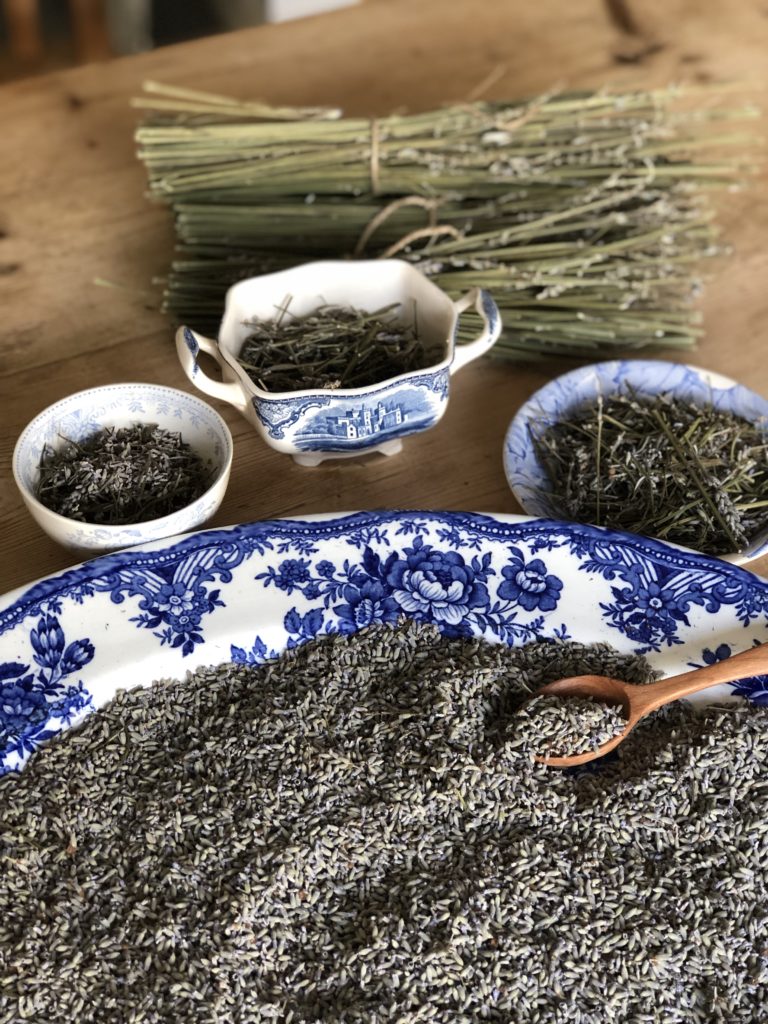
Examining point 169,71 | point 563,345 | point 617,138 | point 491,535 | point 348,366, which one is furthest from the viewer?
point 169,71

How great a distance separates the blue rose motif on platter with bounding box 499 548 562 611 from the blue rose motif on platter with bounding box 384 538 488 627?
0.03 meters

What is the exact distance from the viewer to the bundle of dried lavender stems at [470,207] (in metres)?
1.40

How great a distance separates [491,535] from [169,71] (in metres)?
1.13

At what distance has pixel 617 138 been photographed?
154 cm

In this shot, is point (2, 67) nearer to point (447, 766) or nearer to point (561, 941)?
point (447, 766)

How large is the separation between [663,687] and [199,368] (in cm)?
60

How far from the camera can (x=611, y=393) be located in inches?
51.4

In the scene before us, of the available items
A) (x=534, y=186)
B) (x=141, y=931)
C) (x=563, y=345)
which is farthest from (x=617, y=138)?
(x=141, y=931)

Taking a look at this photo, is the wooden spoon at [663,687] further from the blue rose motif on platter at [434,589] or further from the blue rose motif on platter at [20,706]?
the blue rose motif on platter at [20,706]

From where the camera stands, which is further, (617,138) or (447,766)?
(617,138)

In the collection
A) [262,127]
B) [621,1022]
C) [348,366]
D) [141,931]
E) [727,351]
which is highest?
[262,127]

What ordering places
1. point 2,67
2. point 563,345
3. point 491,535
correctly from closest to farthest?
point 491,535
point 563,345
point 2,67

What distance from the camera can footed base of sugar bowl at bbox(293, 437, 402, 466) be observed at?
48.3 inches

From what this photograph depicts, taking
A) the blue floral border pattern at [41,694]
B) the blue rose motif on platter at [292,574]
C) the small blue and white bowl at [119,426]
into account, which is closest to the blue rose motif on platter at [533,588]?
the blue rose motif on platter at [292,574]
